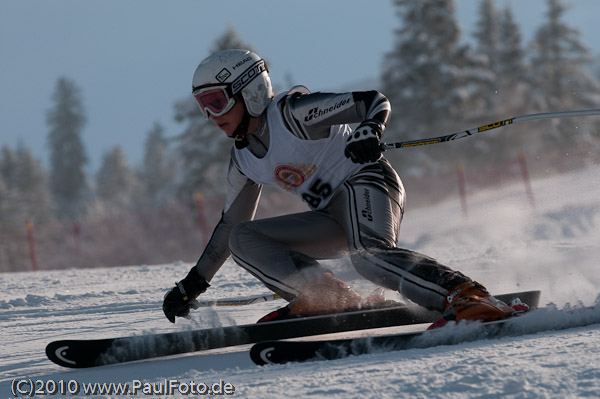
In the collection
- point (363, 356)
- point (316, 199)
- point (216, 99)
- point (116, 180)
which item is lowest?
point (363, 356)

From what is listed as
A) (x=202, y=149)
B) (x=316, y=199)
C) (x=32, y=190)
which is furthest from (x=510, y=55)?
(x=316, y=199)

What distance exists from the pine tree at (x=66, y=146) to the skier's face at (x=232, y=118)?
51.8m

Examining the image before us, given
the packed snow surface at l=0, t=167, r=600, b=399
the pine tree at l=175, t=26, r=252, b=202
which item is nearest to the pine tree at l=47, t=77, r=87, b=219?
the pine tree at l=175, t=26, r=252, b=202

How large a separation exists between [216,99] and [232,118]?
0.44 feet

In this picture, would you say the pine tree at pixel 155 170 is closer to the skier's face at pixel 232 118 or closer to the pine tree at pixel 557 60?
the pine tree at pixel 557 60

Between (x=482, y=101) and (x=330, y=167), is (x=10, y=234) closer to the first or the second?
(x=330, y=167)

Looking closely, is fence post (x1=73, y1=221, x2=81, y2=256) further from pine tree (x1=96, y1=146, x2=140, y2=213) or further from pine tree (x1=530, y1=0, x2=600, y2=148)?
pine tree (x1=96, y1=146, x2=140, y2=213)

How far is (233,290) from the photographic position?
5992 mm

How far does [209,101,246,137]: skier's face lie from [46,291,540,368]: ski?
113cm

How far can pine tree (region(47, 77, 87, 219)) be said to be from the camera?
53.4m

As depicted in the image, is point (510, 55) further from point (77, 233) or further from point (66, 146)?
point (66, 146)

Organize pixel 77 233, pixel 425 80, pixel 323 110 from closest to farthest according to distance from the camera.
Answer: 1. pixel 323 110
2. pixel 77 233
3. pixel 425 80

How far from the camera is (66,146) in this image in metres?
53.8

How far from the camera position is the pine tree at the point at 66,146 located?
5344 centimetres
